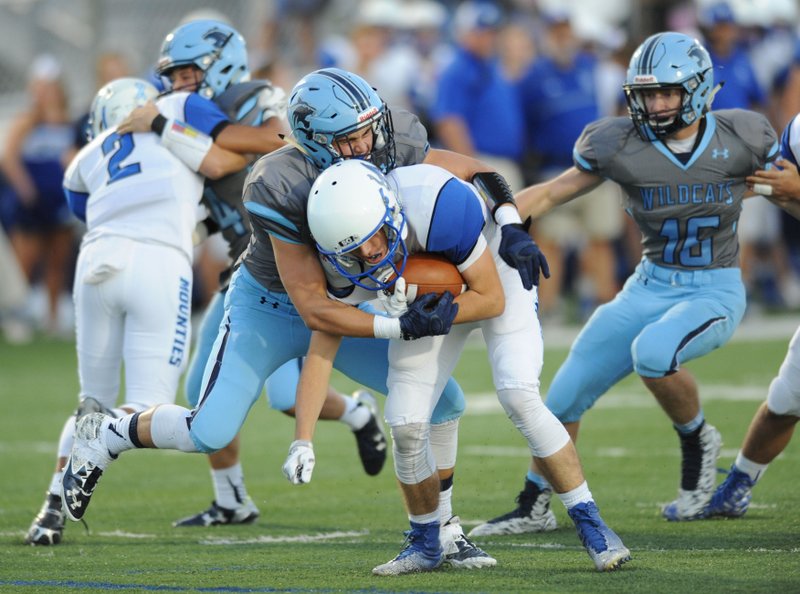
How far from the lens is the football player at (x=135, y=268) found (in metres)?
5.63

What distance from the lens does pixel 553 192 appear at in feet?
18.7

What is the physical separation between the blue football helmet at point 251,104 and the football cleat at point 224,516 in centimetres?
159

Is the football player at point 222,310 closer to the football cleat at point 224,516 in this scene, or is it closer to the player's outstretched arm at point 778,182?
the football cleat at point 224,516

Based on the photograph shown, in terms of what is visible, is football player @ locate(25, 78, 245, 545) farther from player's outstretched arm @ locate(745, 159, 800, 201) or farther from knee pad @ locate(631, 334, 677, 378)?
player's outstretched arm @ locate(745, 159, 800, 201)

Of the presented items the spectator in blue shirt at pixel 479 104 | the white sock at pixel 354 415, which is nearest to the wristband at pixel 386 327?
the white sock at pixel 354 415

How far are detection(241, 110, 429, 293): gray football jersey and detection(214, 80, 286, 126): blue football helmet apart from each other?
102cm

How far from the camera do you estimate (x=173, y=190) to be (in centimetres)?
586

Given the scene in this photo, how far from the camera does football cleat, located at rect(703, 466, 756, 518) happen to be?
5.48 m

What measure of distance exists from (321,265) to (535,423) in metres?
0.87

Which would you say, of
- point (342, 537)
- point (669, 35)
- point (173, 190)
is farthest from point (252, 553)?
point (669, 35)

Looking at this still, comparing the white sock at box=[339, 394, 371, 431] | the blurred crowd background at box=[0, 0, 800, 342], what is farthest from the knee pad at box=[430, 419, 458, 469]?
the blurred crowd background at box=[0, 0, 800, 342]

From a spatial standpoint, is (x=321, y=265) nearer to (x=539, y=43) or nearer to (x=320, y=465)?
(x=320, y=465)

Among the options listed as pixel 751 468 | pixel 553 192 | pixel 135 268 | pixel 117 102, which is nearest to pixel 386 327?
pixel 553 192

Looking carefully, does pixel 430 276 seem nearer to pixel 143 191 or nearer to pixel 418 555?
pixel 418 555
